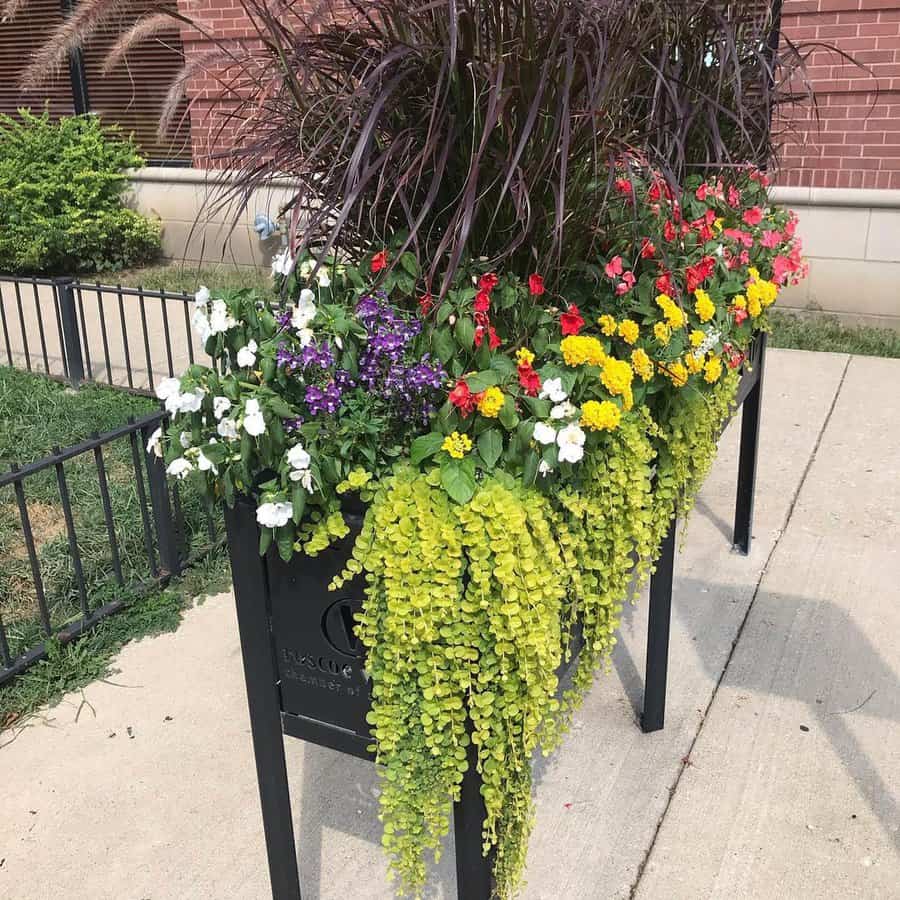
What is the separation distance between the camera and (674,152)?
105 inches

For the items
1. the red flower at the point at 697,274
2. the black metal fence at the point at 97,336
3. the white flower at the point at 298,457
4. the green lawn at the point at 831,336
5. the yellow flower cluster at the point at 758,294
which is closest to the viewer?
the white flower at the point at 298,457

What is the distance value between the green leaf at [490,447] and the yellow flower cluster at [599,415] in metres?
0.15

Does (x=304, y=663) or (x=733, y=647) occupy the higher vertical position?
(x=304, y=663)

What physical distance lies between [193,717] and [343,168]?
183 cm

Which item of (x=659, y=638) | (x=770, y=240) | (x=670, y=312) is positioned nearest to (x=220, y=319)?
(x=670, y=312)

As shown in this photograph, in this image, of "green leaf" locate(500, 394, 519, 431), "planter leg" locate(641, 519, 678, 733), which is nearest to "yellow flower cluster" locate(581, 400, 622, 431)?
"green leaf" locate(500, 394, 519, 431)

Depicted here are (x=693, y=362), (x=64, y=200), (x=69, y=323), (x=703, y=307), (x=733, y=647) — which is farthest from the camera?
(x=64, y=200)

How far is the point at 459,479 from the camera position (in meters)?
1.63

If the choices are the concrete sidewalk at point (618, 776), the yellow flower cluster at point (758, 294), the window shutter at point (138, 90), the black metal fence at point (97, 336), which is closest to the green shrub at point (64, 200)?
the window shutter at point (138, 90)

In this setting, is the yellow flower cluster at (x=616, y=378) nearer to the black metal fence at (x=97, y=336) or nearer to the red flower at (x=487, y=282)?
the red flower at (x=487, y=282)

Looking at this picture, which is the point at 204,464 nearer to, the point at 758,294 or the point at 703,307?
the point at 703,307

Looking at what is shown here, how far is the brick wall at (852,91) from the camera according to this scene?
689cm

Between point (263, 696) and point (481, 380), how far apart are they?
0.75m

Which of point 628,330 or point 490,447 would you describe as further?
point 628,330
